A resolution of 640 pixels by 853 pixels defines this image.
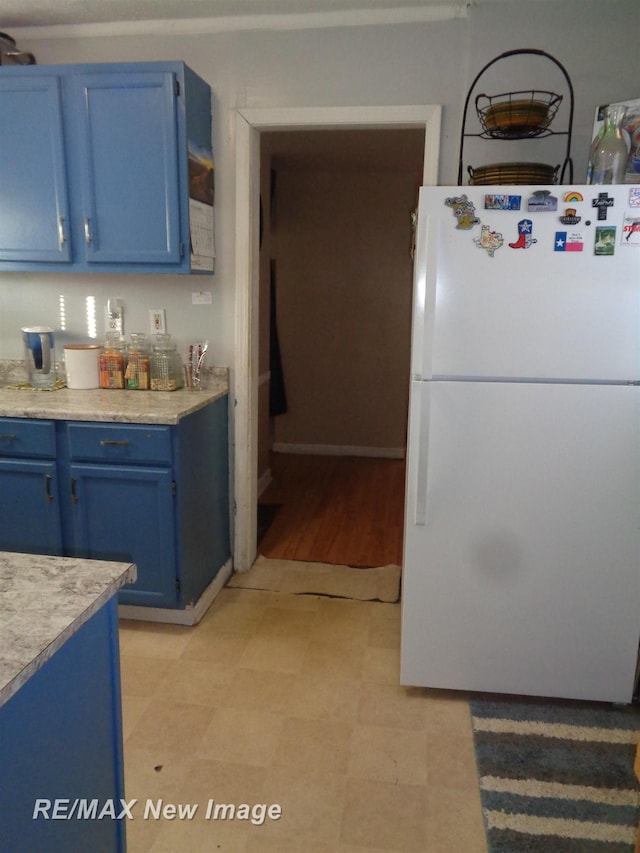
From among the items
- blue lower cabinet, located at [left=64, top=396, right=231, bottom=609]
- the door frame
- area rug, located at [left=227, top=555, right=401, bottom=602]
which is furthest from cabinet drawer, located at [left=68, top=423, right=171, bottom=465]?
area rug, located at [left=227, top=555, right=401, bottom=602]

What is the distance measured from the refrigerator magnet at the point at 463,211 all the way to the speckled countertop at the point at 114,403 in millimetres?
1218

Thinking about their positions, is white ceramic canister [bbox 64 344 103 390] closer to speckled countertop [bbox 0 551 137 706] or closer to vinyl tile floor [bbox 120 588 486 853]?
vinyl tile floor [bbox 120 588 486 853]

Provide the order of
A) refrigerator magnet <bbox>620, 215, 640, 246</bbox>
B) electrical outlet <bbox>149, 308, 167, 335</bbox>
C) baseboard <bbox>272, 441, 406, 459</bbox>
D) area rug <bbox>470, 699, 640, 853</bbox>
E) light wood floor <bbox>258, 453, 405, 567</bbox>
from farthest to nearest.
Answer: baseboard <bbox>272, 441, 406, 459</bbox> → light wood floor <bbox>258, 453, 405, 567</bbox> → electrical outlet <bbox>149, 308, 167, 335</bbox> → refrigerator magnet <bbox>620, 215, 640, 246</bbox> → area rug <bbox>470, 699, 640, 853</bbox>

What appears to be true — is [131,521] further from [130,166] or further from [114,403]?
[130,166]

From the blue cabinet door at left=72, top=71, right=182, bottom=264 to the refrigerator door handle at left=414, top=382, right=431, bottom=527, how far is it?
122 centimetres

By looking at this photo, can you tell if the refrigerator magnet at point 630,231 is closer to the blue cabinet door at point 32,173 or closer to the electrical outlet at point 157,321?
the electrical outlet at point 157,321

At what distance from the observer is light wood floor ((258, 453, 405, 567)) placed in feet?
11.5

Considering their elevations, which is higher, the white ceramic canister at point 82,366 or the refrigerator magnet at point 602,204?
the refrigerator magnet at point 602,204

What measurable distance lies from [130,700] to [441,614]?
1119 millimetres

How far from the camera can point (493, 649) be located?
221 cm

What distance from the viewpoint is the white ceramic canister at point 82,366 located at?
2.85m

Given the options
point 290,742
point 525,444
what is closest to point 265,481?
point 290,742

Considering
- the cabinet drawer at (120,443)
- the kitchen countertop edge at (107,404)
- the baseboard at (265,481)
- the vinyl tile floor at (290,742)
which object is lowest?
the vinyl tile floor at (290,742)

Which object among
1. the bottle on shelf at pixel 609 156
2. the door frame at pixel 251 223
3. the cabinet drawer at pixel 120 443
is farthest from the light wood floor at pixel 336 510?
the bottle on shelf at pixel 609 156
